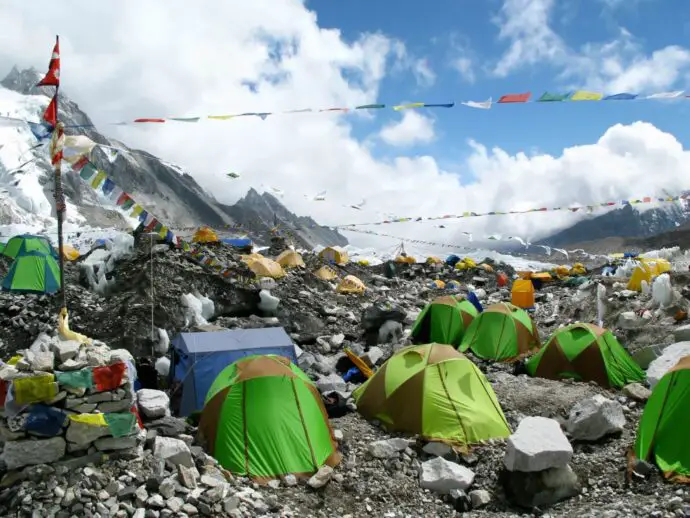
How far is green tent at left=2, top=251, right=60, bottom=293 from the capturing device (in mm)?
17578

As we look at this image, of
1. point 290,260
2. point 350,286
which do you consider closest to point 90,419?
point 350,286

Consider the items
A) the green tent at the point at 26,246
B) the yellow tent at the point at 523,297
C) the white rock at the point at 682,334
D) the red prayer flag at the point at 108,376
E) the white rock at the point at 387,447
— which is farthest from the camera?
the yellow tent at the point at 523,297

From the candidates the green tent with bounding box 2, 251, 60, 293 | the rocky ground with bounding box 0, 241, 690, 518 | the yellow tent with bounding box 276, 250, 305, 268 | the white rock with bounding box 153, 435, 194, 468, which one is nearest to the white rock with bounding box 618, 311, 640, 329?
the rocky ground with bounding box 0, 241, 690, 518

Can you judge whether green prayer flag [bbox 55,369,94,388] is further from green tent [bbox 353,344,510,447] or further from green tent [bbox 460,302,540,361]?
green tent [bbox 460,302,540,361]

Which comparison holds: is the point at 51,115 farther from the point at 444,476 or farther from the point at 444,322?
the point at 444,322

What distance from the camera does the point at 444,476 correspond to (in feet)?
22.3

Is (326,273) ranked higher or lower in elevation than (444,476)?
higher

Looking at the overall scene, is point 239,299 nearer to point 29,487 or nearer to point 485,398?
point 485,398

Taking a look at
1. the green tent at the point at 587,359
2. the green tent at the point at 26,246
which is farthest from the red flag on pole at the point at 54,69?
the green tent at the point at 26,246

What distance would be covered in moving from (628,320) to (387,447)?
10.2 metres

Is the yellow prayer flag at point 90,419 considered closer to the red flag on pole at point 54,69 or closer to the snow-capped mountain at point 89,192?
the red flag on pole at point 54,69

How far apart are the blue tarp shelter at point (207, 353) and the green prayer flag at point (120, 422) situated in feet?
12.9

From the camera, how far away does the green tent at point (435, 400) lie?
314 inches

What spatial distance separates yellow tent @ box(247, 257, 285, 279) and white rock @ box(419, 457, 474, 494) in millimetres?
17114
